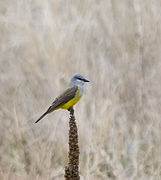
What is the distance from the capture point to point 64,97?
2.76m

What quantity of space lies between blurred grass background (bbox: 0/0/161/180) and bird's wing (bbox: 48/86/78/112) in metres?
1.14

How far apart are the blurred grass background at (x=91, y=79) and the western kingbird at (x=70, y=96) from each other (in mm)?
1125

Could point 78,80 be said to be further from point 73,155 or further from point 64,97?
point 73,155

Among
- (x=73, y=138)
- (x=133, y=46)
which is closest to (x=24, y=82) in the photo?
(x=133, y=46)

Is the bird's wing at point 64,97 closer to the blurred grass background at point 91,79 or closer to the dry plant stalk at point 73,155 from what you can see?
the dry plant stalk at point 73,155

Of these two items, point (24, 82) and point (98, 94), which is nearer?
point (98, 94)

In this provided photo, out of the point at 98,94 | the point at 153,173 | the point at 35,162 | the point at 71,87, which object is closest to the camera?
the point at 71,87

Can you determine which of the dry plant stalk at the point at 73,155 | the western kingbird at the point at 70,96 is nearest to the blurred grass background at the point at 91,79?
the western kingbird at the point at 70,96

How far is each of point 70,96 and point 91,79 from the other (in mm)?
1948

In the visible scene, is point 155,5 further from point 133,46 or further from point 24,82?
point 24,82

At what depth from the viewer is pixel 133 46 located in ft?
16.3

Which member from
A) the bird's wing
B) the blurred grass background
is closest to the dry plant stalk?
the bird's wing

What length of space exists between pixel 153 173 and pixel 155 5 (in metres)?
2.21

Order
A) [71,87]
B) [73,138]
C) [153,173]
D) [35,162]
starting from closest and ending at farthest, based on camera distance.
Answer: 1. [73,138]
2. [71,87]
3. [35,162]
4. [153,173]
